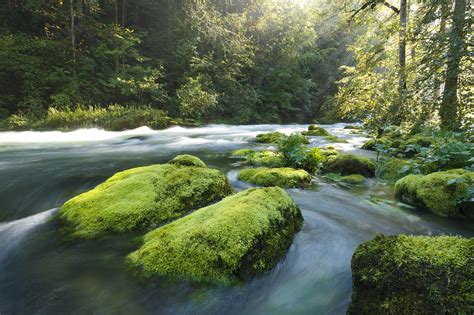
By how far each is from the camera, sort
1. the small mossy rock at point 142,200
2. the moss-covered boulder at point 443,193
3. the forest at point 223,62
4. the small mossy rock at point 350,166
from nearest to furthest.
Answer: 1. the small mossy rock at point 142,200
2. the moss-covered boulder at point 443,193
3. the small mossy rock at point 350,166
4. the forest at point 223,62

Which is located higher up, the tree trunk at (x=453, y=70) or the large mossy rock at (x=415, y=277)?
the tree trunk at (x=453, y=70)

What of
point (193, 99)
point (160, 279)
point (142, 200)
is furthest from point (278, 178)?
point (193, 99)

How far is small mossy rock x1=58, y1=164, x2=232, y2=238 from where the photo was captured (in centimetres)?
346

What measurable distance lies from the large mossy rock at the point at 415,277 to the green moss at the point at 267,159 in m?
4.50

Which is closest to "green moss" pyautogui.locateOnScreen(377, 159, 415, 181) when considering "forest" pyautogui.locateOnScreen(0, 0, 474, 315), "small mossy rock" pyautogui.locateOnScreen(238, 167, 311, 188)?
"forest" pyautogui.locateOnScreen(0, 0, 474, 315)

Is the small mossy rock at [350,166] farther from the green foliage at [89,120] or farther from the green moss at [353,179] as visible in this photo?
the green foliage at [89,120]

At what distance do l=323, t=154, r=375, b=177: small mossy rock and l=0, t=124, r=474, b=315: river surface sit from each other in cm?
47

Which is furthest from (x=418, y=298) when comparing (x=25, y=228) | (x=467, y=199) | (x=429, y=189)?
(x=25, y=228)

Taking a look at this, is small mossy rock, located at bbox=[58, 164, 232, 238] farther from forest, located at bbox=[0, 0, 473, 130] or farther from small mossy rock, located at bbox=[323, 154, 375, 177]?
Answer: forest, located at bbox=[0, 0, 473, 130]

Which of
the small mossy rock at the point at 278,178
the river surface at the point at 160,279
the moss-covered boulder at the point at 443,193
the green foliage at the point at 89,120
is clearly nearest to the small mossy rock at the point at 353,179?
the river surface at the point at 160,279

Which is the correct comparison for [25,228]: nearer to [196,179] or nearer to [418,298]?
[196,179]

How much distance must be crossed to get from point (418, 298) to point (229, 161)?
6.25 metres

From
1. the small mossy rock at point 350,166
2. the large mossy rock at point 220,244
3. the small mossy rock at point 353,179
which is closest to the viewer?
the large mossy rock at point 220,244

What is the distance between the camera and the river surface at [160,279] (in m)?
2.40
